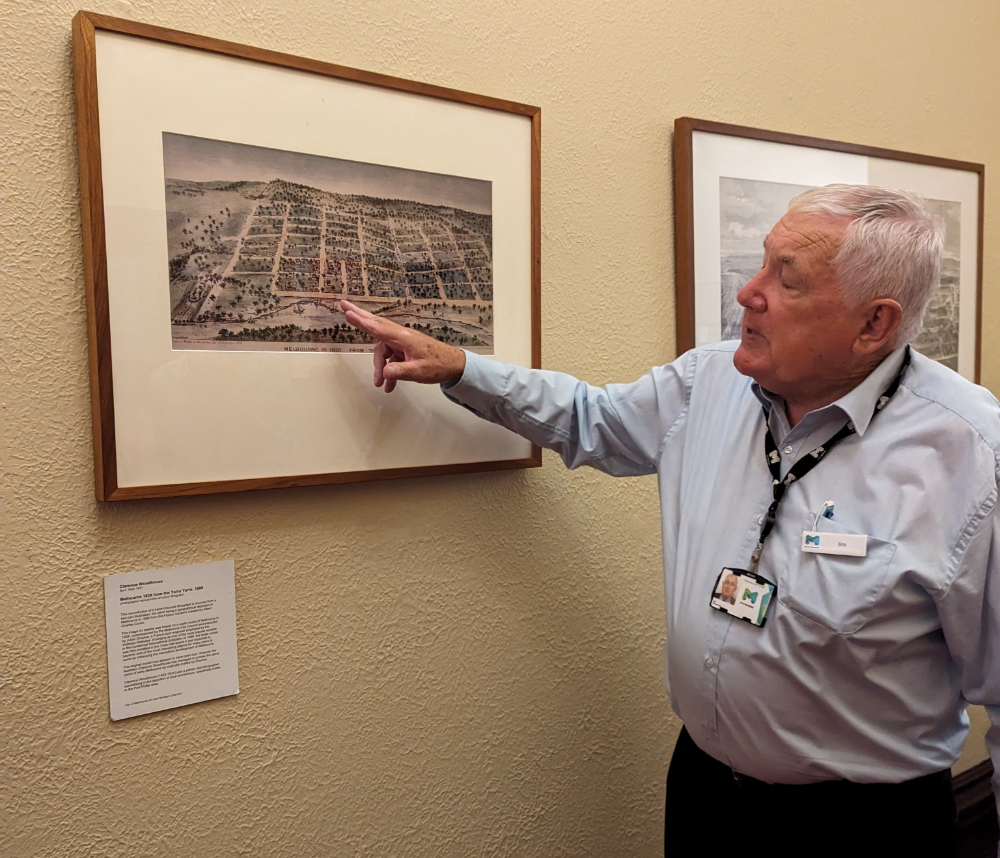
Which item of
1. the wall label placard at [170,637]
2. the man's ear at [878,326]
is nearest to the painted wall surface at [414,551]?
the wall label placard at [170,637]

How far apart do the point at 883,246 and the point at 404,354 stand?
68cm

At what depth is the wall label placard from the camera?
106cm

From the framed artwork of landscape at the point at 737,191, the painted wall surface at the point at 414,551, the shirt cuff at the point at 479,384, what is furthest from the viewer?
the framed artwork of landscape at the point at 737,191

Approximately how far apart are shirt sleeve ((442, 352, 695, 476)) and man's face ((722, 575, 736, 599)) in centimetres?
27

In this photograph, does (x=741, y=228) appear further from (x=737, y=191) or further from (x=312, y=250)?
(x=312, y=250)

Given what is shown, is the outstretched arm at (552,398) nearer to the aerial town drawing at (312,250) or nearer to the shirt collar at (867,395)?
the aerial town drawing at (312,250)

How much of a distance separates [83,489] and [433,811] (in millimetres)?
773

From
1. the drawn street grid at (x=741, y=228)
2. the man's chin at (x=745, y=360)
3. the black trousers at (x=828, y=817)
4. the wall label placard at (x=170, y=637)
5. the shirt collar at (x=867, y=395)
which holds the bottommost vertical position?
the black trousers at (x=828, y=817)

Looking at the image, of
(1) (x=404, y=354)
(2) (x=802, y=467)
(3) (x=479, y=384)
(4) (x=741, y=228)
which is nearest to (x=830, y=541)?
(2) (x=802, y=467)

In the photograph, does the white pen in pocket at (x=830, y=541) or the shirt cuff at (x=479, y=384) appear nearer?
the white pen in pocket at (x=830, y=541)

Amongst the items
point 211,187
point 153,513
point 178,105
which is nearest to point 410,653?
point 153,513

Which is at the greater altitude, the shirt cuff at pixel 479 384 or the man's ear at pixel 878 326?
the man's ear at pixel 878 326

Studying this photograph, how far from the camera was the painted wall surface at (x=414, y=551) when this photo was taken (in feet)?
3.29

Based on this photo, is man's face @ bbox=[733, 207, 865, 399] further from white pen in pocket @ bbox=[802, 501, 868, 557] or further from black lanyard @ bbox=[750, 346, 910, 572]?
white pen in pocket @ bbox=[802, 501, 868, 557]
